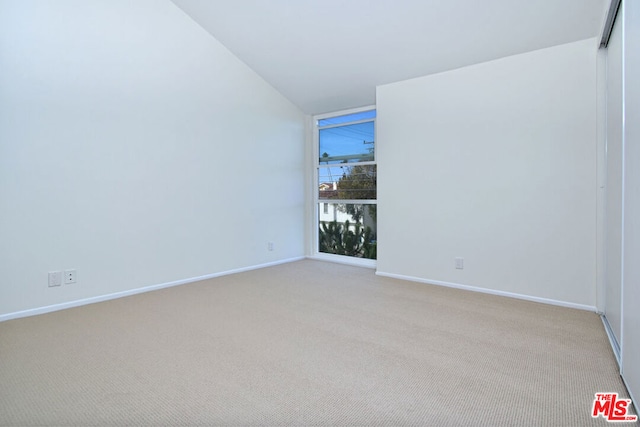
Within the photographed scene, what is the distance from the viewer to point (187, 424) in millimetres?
1484

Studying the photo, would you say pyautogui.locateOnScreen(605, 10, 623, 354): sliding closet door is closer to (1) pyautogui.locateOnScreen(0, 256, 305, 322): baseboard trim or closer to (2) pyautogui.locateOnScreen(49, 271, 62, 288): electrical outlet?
(1) pyautogui.locateOnScreen(0, 256, 305, 322): baseboard trim

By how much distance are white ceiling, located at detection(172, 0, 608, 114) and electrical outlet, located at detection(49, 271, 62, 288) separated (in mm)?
3007

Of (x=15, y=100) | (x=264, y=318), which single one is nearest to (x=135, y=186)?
(x=15, y=100)

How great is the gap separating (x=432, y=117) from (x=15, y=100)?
153 inches

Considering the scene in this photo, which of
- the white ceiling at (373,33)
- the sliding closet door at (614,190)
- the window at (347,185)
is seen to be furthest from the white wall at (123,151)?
the sliding closet door at (614,190)

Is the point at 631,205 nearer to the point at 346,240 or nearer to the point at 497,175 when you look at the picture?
the point at 497,175

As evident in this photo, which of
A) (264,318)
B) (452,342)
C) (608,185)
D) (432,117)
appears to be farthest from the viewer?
(432,117)

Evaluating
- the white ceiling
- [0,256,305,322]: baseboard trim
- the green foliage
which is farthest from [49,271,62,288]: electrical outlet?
the green foliage

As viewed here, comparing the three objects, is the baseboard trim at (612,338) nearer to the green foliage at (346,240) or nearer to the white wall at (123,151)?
the green foliage at (346,240)

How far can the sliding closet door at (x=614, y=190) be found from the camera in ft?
7.02

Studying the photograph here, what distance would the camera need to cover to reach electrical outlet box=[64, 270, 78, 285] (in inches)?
123

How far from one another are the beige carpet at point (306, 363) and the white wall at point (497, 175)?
1.48 ft

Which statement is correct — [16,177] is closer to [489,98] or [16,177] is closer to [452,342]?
[452,342]

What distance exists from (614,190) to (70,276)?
4.33m
